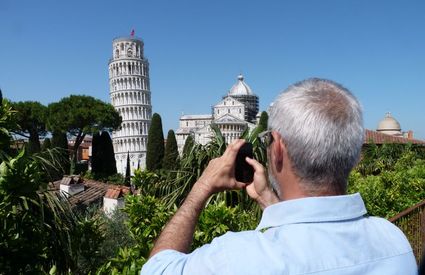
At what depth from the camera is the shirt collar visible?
1.06 m

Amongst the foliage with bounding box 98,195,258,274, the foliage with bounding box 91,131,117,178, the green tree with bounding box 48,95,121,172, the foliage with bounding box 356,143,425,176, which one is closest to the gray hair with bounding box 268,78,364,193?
the foliage with bounding box 98,195,258,274

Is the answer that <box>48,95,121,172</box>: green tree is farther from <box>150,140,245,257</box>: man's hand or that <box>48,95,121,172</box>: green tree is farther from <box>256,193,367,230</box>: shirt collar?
<box>256,193,367,230</box>: shirt collar

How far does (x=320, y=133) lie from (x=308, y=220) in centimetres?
23

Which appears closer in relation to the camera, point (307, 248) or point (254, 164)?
point (307, 248)

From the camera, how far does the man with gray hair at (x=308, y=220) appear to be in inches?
38.2

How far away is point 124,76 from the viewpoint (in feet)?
231

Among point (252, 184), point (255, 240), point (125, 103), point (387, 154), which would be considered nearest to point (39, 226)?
point (252, 184)

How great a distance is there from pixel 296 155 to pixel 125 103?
71.9 m

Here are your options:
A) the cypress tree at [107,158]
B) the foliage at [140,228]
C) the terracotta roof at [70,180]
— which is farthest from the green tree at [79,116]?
the foliage at [140,228]

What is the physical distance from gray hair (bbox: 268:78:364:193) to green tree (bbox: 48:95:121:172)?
1686 inches

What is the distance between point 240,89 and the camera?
290 ft

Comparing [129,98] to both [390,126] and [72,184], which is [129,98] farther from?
[72,184]

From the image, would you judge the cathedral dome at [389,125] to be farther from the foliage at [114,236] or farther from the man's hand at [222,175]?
the man's hand at [222,175]

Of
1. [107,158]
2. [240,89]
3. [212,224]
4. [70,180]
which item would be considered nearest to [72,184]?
[70,180]
